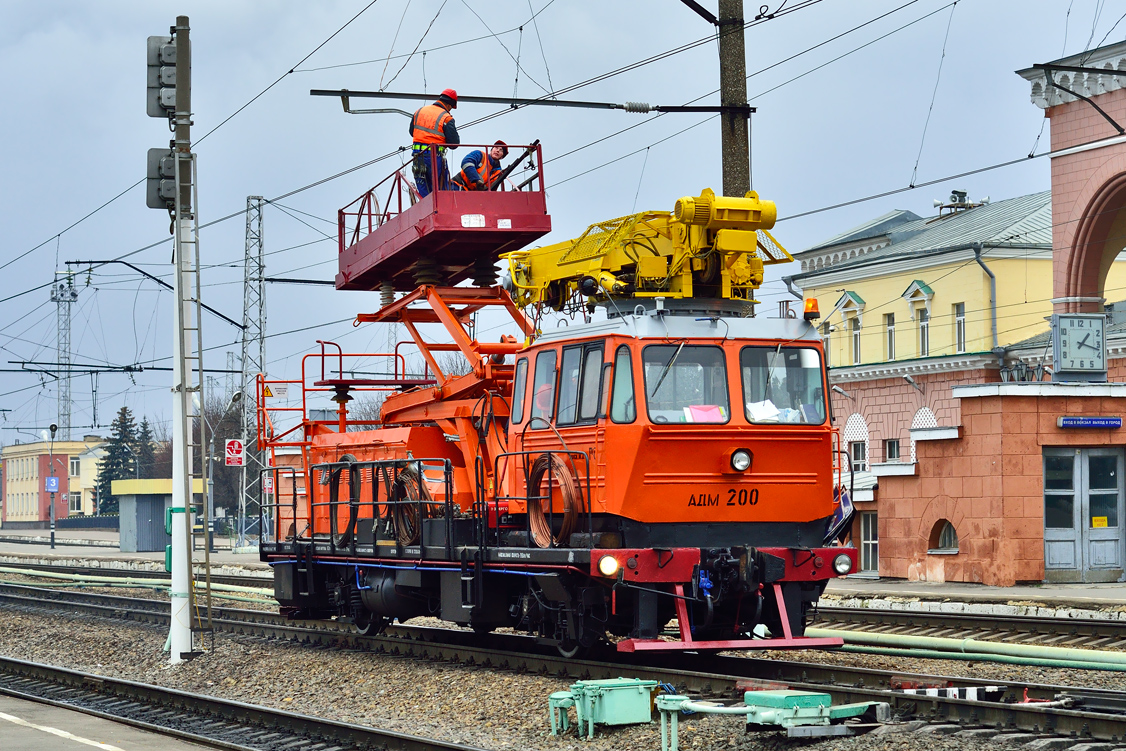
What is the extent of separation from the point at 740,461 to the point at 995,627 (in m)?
5.54

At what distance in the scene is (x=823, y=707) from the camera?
9164 mm

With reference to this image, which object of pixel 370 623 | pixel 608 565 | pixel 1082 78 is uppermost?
pixel 1082 78

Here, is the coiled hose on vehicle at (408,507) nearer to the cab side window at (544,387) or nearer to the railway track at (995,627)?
the cab side window at (544,387)

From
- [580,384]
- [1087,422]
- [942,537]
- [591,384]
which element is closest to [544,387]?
[580,384]

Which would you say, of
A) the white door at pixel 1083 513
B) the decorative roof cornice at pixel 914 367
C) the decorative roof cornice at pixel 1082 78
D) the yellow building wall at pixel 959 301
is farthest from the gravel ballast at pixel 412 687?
the yellow building wall at pixel 959 301

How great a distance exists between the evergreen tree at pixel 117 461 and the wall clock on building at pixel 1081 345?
3323 inches

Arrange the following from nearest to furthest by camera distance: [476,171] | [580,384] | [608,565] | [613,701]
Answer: [613,701]
[608,565]
[580,384]
[476,171]

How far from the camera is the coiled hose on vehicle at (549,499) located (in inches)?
484

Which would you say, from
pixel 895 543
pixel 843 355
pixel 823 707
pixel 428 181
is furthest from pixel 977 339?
pixel 823 707

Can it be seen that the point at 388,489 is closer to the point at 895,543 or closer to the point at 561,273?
the point at 561,273

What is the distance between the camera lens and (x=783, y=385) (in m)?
12.8

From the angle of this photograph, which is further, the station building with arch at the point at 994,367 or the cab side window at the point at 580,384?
the station building with arch at the point at 994,367

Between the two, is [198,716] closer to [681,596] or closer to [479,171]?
[681,596]

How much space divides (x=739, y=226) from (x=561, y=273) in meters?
2.29
